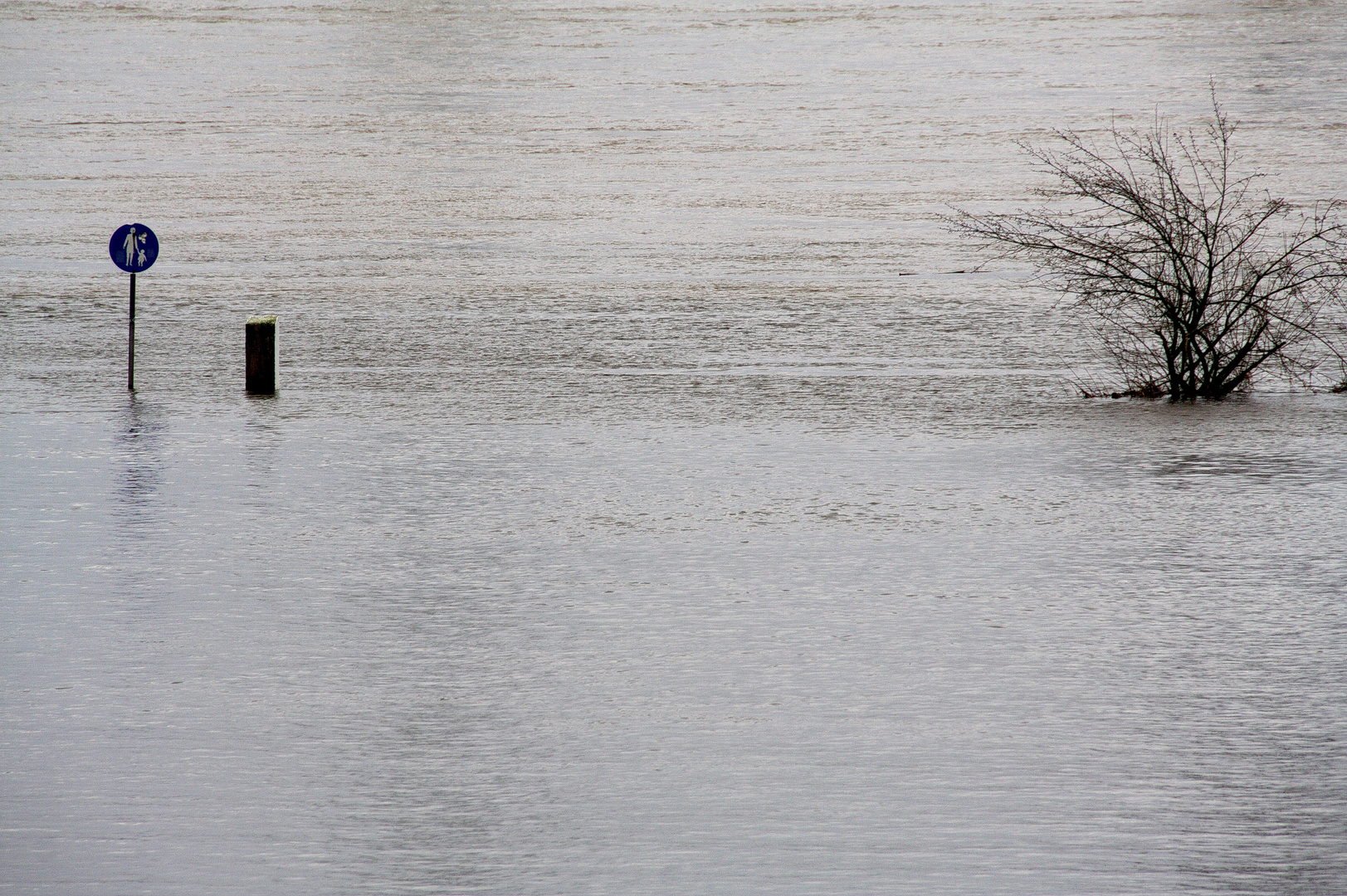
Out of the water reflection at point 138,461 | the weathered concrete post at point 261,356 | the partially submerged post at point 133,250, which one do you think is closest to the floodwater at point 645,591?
the water reflection at point 138,461

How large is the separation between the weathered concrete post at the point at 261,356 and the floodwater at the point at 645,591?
0.24 metres

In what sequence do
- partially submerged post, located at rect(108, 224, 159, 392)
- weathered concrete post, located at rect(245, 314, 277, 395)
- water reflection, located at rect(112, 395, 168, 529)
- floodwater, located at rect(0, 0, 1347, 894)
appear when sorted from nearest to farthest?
floodwater, located at rect(0, 0, 1347, 894) → water reflection, located at rect(112, 395, 168, 529) → weathered concrete post, located at rect(245, 314, 277, 395) → partially submerged post, located at rect(108, 224, 159, 392)

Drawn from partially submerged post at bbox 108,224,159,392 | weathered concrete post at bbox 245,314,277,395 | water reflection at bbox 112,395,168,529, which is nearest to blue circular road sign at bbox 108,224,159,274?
partially submerged post at bbox 108,224,159,392

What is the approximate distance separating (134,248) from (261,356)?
174cm

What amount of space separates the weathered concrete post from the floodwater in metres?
0.24

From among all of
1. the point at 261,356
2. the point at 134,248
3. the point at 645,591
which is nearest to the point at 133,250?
the point at 134,248

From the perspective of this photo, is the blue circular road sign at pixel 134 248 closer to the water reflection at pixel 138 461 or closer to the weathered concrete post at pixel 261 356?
the weathered concrete post at pixel 261 356

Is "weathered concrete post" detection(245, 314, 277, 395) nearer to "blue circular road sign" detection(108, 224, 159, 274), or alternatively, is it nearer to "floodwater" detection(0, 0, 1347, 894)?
"floodwater" detection(0, 0, 1347, 894)

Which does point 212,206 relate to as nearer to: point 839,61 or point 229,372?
point 229,372

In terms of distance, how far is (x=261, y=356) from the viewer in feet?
47.4

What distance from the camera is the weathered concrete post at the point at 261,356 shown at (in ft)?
47.4

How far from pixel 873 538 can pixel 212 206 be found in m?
24.8

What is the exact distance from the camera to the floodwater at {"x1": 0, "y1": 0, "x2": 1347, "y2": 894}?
5.53 metres

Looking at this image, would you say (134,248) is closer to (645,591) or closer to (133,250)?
(133,250)
